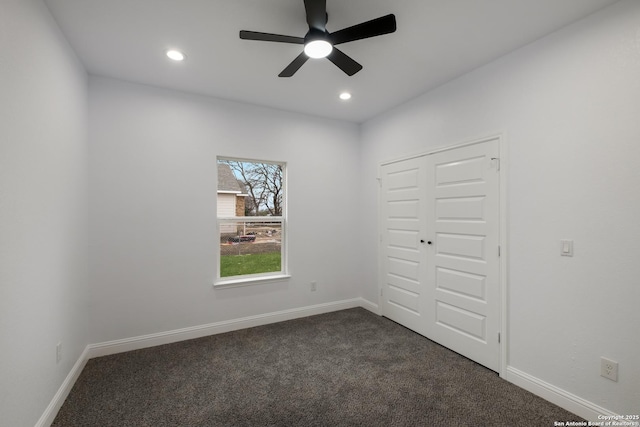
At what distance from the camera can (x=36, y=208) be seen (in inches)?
68.7

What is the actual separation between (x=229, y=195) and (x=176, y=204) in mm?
625

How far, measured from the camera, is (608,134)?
185cm

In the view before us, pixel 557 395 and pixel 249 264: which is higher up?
pixel 249 264

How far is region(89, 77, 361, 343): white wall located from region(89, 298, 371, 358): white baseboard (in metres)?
0.06

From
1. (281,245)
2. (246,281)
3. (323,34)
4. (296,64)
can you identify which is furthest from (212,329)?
(323,34)

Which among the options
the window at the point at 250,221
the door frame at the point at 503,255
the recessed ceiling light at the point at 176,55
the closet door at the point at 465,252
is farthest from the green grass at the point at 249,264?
the door frame at the point at 503,255

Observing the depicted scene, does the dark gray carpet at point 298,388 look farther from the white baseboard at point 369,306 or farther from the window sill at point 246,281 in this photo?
the white baseboard at point 369,306

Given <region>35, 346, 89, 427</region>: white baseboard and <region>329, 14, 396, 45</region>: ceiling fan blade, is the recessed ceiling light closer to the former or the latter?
<region>329, 14, 396, 45</region>: ceiling fan blade

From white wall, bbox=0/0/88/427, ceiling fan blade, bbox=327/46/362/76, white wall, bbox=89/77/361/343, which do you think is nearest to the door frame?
ceiling fan blade, bbox=327/46/362/76

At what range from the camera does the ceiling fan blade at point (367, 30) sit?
1637mm

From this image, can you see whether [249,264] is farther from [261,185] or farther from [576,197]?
[576,197]

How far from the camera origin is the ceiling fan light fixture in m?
1.84

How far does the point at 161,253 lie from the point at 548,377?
365cm

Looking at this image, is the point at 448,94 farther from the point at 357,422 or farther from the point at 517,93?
the point at 357,422
